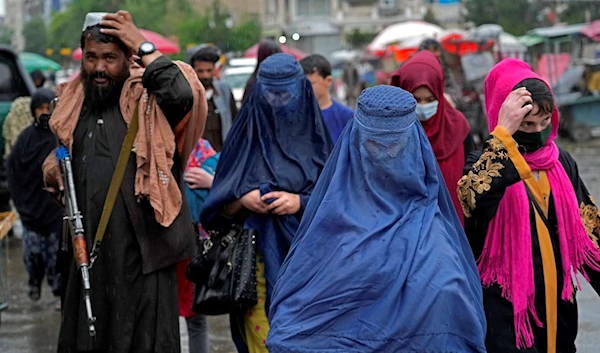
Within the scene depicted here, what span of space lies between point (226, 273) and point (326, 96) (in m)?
2.10

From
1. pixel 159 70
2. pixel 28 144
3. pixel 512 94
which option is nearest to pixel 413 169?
pixel 512 94

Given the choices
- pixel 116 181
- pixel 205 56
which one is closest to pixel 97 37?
pixel 116 181

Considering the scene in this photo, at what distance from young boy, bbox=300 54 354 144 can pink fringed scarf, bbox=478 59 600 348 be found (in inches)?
85.7

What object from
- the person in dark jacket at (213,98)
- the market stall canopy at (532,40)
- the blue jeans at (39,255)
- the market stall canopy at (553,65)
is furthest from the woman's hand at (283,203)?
the market stall canopy at (532,40)

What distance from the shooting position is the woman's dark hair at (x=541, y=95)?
401 cm

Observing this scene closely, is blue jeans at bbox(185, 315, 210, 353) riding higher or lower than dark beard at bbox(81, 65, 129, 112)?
lower

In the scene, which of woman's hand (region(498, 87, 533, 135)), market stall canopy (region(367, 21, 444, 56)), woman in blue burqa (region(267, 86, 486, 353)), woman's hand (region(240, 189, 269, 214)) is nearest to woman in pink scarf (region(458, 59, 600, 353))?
woman's hand (region(498, 87, 533, 135))

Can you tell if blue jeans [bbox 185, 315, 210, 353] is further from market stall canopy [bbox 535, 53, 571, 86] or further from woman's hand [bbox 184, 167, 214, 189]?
market stall canopy [bbox 535, 53, 571, 86]

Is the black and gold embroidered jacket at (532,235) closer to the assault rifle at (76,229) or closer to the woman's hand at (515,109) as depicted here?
the woman's hand at (515,109)

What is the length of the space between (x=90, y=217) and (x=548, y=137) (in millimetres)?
1867

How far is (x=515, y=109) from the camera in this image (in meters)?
3.90

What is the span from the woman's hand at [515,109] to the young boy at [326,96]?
7.33 ft

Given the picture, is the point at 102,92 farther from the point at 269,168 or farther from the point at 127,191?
the point at 269,168

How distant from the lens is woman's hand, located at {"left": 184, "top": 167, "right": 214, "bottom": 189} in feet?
18.8
